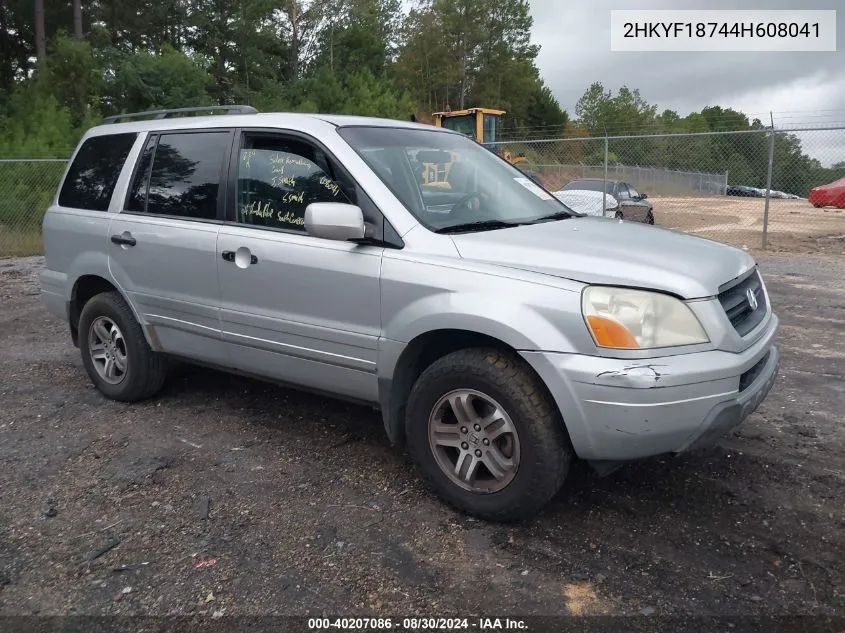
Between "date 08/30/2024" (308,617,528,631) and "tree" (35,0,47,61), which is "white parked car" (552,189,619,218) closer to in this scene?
"date 08/30/2024" (308,617,528,631)

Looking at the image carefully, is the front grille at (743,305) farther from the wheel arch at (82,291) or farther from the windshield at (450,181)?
the wheel arch at (82,291)

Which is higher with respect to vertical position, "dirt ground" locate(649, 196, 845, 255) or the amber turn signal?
"dirt ground" locate(649, 196, 845, 255)

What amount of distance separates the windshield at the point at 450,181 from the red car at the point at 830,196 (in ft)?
59.2

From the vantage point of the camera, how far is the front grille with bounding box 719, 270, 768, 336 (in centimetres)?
318

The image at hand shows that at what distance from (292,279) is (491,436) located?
1.32m

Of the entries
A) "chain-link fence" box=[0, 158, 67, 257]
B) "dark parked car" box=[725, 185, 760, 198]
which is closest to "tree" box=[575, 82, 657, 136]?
"dark parked car" box=[725, 185, 760, 198]

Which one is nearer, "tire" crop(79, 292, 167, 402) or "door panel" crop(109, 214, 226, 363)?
"door panel" crop(109, 214, 226, 363)

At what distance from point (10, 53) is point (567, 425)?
2933 cm

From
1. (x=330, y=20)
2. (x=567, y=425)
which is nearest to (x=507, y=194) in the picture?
(x=567, y=425)

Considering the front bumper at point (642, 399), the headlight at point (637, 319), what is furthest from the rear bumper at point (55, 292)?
the headlight at point (637, 319)

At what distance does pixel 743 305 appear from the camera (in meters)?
3.34

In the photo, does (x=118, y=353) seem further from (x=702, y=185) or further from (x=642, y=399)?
(x=702, y=185)

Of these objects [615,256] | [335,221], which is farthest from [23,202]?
[615,256]

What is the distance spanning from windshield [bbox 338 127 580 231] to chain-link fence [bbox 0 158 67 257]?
488 inches
